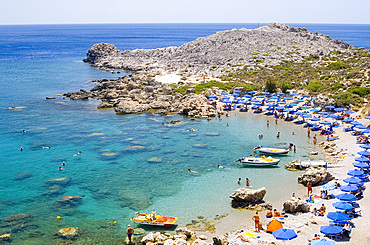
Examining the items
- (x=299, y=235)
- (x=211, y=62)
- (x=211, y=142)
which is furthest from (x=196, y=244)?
(x=211, y=62)

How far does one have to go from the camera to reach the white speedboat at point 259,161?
46719 mm

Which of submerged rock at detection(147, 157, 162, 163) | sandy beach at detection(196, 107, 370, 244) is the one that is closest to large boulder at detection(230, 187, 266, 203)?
sandy beach at detection(196, 107, 370, 244)

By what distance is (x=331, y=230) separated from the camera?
27469 mm

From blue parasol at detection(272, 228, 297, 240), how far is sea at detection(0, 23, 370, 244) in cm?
608

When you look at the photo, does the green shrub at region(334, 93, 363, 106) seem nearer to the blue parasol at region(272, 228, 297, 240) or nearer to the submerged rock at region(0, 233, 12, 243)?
the blue parasol at region(272, 228, 297, 240)

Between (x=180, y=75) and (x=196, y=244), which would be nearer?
(x=196, y=244)

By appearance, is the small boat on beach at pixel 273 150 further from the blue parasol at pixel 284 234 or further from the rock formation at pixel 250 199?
the blue parasol at pixel 284 234

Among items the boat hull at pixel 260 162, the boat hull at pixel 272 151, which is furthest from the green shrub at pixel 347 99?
the boat hull at pixel 260 162

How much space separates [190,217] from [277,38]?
109 metres

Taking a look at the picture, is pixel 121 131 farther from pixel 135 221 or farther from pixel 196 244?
pixel 196 244

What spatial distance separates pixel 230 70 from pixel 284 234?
82344 millimetres

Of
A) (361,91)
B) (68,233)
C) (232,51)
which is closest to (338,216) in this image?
(68,233)

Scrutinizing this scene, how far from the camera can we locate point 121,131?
62375 millimetres

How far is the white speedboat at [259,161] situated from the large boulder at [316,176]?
612cm
